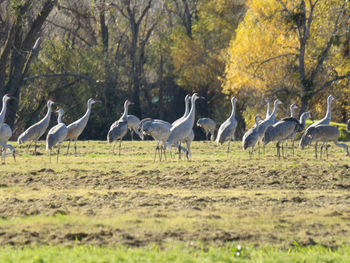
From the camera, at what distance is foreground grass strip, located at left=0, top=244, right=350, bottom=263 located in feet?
27.1

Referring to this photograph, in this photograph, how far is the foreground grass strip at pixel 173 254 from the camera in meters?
8.26

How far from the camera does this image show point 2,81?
112 feet

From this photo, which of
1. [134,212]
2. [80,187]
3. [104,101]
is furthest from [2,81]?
[134,212]

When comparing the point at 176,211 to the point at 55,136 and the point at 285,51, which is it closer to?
the point at 55,136

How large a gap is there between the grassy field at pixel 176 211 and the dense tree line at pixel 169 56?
16179 millimetres

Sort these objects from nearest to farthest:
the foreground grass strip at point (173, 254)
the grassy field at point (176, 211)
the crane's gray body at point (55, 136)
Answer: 1. the foreground grass strip at point (173, 254)
2. the grassy field at point (176, 211)
3. the crane's gray body at point (55, 136)

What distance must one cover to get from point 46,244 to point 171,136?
40.0ft

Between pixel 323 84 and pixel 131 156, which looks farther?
pixel 323 84

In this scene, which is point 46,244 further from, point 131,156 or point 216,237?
point 131,156

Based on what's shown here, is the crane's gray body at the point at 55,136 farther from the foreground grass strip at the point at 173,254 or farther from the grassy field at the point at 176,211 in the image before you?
the foreground grass strip at the point at 173,254

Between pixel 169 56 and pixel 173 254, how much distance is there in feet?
135

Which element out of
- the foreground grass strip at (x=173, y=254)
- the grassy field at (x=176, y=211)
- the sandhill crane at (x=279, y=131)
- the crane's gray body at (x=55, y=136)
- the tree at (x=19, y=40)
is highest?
the tree at (x=19, y=40)

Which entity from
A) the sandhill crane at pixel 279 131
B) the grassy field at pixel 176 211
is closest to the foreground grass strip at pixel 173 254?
the grassy field at pixel 176 211

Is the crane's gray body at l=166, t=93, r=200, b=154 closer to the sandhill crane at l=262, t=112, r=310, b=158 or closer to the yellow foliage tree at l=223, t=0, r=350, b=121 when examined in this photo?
the sandhill crane at l=262, t=112, r=310, b=158
